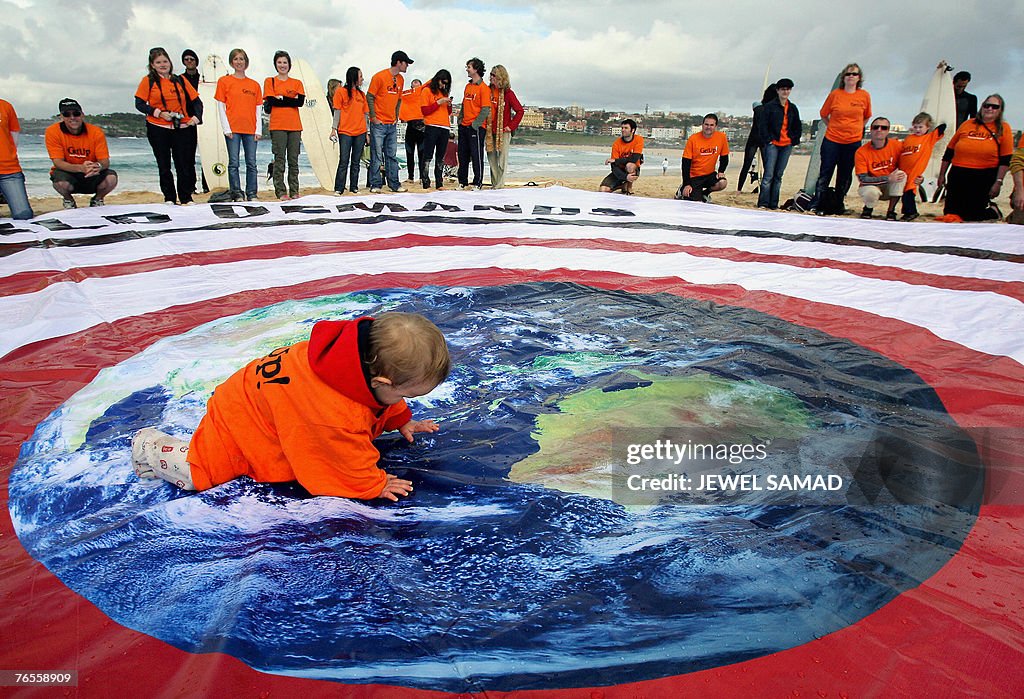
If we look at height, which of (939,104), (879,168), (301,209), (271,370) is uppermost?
(939,104)

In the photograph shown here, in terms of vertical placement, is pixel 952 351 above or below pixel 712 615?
above

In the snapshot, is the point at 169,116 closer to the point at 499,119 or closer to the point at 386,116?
the point at 386,116

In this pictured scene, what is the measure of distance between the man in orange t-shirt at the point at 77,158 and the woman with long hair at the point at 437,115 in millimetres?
3727

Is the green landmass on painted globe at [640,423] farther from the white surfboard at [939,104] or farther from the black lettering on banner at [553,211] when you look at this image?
the white surfboard at [939,104]

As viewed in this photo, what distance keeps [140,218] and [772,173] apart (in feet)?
21.3

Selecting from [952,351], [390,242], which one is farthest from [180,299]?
[952,351]

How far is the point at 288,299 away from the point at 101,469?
1.67 metres

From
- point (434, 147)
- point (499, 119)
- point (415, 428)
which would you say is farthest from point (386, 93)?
point (415, 428)

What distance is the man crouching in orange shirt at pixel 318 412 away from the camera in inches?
59.9

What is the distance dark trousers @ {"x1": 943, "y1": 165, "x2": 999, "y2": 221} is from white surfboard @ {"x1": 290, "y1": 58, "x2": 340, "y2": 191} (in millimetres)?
7261

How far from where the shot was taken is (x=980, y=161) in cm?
624

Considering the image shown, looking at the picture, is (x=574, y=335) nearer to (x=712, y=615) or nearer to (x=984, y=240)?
(x=712, y=615)

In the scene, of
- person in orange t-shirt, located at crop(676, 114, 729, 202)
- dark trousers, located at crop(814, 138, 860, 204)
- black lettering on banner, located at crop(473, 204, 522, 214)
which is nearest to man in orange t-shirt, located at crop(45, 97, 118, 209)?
black lettering on banner, located at crop(473, 204, 522, 214)

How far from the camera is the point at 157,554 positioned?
145cm
